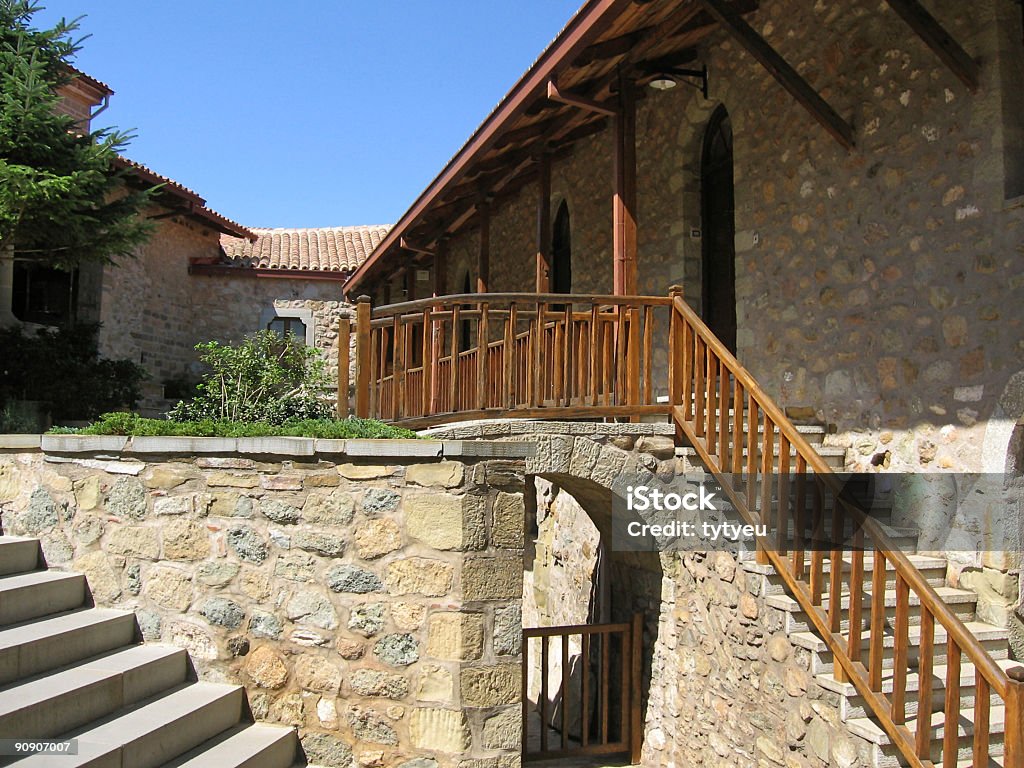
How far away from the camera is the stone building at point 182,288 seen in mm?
13602

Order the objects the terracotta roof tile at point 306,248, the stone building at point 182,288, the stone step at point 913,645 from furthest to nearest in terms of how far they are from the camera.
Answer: the terracotta roof tile at point 306,248
the stone building at point 182,288
the stone step at point 913,645

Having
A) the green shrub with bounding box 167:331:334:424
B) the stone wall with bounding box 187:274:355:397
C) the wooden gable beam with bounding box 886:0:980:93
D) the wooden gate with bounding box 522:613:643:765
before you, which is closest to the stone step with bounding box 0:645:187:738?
the wooden gate with bounding box 522:613:643:765

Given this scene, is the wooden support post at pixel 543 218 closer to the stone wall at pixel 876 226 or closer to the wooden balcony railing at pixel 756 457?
the stone wall at pixel 876 226

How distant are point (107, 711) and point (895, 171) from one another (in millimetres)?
5603

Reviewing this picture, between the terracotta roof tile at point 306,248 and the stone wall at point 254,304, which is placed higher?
the terracotta roof tile at point 306,248

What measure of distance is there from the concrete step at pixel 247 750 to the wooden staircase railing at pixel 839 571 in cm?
283

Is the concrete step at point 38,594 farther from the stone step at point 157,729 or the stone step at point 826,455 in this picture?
the stone step at point 826,455

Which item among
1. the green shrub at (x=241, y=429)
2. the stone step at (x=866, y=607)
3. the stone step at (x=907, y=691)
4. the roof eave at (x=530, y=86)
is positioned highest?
the roof eave at (x=530, y=86)

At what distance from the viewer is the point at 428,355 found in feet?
18.4

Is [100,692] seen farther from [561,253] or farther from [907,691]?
[561,253]

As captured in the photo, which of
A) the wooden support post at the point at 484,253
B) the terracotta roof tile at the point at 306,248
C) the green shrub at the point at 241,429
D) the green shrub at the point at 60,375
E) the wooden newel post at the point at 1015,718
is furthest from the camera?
the terracotta roof tile at the point at 306,248

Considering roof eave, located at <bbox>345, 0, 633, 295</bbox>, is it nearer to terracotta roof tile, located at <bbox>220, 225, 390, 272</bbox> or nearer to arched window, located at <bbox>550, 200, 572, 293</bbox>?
arched window, located at <bbox>550, 200, 572, 293</bbox>

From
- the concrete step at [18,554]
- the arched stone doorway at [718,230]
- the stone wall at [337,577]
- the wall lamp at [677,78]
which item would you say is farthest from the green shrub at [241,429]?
the wall lamp at [677,78]

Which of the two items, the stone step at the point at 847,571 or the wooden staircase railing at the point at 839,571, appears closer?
the wooden staircase railing at the point at 839,571
